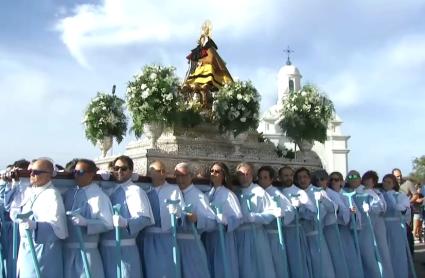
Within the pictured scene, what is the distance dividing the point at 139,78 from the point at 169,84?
0.67 m

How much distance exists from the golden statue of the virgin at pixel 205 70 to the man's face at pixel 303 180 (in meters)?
7.26

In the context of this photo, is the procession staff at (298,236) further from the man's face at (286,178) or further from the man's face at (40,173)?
the man's face at (40,173)

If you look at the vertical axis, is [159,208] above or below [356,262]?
above

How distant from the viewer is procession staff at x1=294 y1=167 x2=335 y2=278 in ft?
25.5

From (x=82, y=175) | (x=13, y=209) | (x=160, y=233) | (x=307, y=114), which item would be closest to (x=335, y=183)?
(x=160, y=233)

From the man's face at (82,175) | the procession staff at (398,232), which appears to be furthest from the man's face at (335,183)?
the man's face at (82,175)

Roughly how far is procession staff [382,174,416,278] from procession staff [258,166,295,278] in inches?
107

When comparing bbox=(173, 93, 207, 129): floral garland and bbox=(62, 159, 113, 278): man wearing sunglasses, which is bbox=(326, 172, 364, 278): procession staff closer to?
bbox=(62, 159, 113, 278): man wearing sunglasses

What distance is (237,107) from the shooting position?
13820 mm

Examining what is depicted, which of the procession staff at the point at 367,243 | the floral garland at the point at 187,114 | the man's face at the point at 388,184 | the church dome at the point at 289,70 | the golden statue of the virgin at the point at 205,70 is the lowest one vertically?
the procession staff at the point at 367,243

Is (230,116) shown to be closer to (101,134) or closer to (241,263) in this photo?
(101,134)

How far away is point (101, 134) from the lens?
1402 centimetres

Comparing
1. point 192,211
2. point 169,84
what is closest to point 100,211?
point 192,211

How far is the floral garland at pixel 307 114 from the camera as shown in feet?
49.8
